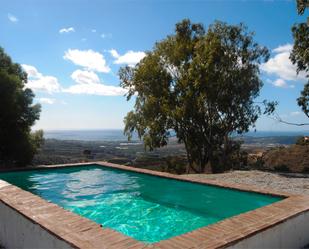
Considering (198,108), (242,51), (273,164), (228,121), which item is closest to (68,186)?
(198,108)

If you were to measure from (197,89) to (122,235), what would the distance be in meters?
13.9

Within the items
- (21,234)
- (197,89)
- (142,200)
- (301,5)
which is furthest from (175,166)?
(21,234)

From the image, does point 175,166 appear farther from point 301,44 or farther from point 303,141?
point 301,44

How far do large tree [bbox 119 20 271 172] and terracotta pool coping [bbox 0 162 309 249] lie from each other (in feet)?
38.4

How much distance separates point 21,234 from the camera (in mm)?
4930

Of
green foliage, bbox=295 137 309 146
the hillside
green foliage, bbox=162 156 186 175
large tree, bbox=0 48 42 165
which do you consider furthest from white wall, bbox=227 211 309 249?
green foliage, bbox=295 137 309 146

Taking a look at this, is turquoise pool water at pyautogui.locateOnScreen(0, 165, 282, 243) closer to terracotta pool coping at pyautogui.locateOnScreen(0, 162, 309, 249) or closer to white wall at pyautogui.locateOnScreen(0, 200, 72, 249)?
terracotta pool coping at pyautogui.locateOnScreen(0, 162, 309, 249)

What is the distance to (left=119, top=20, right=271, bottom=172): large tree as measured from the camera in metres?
17.1

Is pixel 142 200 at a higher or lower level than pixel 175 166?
higher

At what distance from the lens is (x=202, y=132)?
19.5 m

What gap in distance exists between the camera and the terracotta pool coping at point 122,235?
12.8 feet

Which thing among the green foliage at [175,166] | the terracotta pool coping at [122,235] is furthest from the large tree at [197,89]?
the terracotta pool coping at [122,235]

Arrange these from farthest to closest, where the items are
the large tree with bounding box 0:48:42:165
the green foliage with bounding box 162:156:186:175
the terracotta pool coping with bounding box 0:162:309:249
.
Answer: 1. the green foliage with bounding box 162:156:186:175
2. the large tree with bounding box 0:48:42:165
3. the terracotta pool coping with bounding box 0:162:309:249

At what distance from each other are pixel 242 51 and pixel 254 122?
13.2ft
